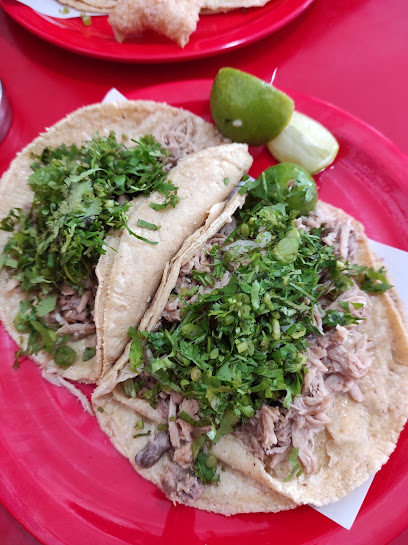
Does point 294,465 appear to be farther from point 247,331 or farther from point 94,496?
point 94,496

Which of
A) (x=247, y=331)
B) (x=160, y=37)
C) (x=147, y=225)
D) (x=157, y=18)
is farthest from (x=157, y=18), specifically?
(x=247, y=331)

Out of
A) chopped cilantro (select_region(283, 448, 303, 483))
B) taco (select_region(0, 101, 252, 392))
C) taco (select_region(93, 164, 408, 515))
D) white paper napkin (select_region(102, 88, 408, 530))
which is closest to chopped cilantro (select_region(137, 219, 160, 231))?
taco (select_region(0, 101, 252, 392))

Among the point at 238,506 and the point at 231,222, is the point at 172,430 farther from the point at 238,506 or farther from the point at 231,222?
the point at 231,222

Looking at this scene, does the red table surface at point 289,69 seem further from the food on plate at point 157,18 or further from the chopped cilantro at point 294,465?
the chopped cilantro at point 294,465

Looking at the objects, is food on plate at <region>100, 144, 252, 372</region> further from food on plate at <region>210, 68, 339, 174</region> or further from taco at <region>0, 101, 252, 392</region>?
food on plate at <region>210, 68, 339, 174</region>

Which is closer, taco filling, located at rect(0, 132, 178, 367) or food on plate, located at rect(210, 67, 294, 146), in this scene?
taco filling, located at rect(0, 132, 178, 367)

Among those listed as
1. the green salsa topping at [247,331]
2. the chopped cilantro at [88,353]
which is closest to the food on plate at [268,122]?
the green salsa topping at [247,331]
